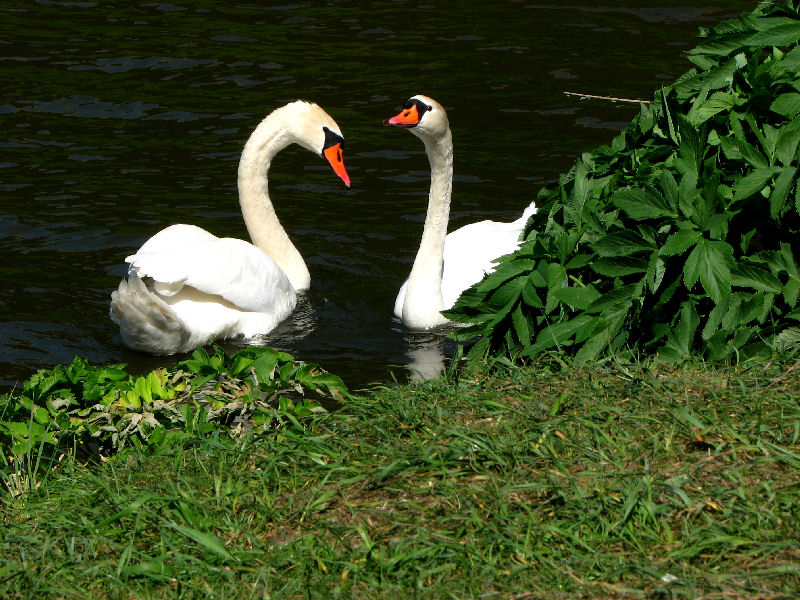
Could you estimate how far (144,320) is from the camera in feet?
21.3

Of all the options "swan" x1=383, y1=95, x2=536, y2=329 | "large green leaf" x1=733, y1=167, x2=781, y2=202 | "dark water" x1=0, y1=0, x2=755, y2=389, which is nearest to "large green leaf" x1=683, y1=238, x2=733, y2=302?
"large green leaf" x1=733, y1=167, x2=781, y2=202

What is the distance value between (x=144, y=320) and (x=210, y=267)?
575 millimetres

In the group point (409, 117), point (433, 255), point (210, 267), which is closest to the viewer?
point (210, 267)

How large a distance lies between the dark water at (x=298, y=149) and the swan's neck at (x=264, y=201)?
305 mm

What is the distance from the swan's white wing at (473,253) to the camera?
7392mm

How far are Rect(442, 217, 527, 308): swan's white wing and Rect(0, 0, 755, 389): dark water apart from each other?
458 mm

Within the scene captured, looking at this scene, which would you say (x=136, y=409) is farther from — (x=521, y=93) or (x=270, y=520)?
(x=521, y=93)

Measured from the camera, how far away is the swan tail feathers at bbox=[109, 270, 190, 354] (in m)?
6.40

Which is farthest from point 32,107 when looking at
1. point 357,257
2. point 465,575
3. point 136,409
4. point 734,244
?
point 465,575

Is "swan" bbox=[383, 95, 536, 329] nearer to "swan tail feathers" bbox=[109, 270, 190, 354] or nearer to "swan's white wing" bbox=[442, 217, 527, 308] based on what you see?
"swan's white wing" bbox=[442, 217, 527, 308]

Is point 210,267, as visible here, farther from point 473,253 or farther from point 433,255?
point 473,253

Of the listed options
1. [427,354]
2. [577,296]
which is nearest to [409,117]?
[427,354]

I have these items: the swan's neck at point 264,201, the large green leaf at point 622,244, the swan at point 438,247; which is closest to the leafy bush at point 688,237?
the large green leaf at point 622,244

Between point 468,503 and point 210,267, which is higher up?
point 468,503
